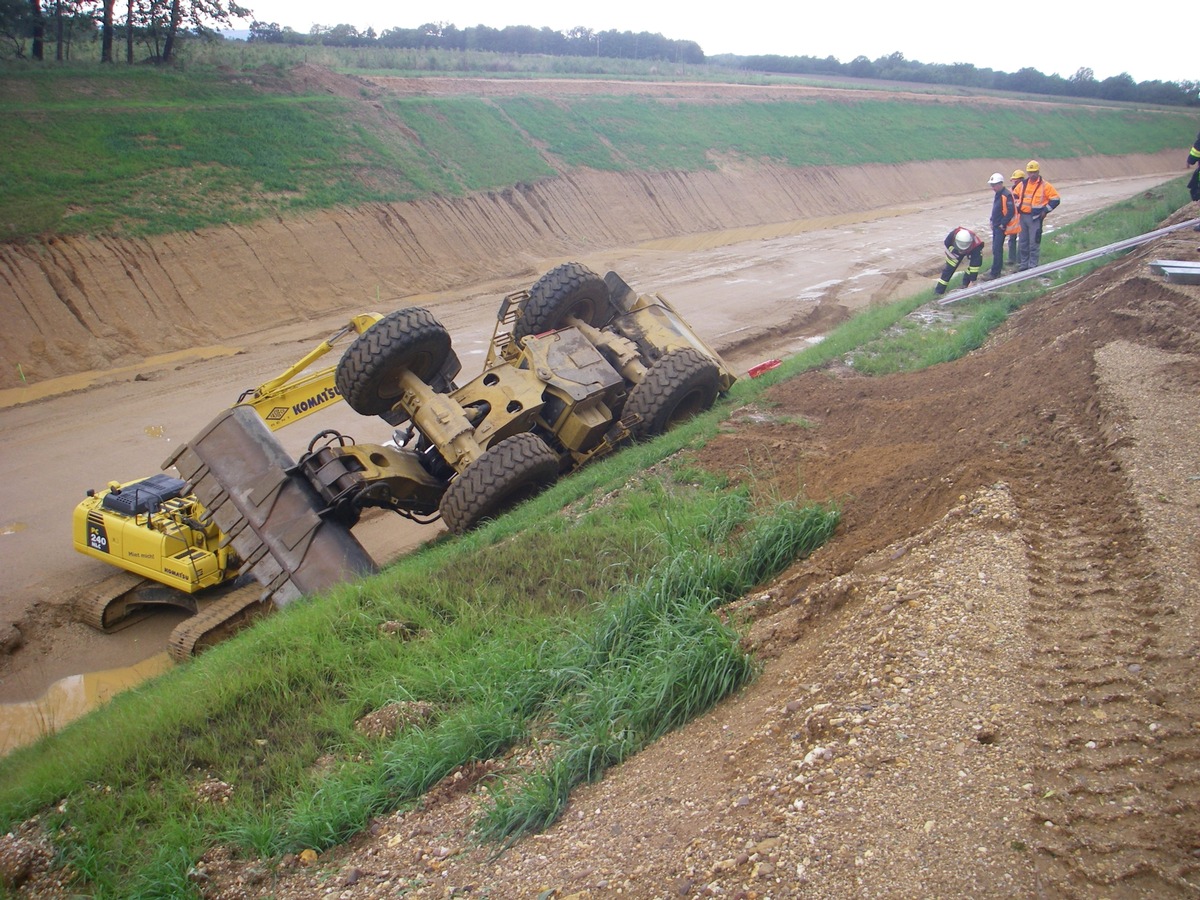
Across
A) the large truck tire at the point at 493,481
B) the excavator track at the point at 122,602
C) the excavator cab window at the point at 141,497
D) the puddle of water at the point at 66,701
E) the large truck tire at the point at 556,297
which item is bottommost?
the puddle of water at the point at 66,701

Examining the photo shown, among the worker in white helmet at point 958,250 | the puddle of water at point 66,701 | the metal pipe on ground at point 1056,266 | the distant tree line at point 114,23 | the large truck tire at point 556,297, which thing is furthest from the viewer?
the distant tree line at point 114,23

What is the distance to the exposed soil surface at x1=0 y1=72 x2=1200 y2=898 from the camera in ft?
11.8

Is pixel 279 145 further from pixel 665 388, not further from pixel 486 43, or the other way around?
pixel 486 43

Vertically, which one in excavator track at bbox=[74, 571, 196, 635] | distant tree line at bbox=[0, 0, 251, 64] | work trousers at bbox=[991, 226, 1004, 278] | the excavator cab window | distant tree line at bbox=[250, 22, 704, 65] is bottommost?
excavator track at bbox=[74, 571, 196, 635]

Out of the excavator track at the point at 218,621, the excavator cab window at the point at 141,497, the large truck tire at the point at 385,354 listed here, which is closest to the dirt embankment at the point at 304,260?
the excavator cab window at the point at 141,497

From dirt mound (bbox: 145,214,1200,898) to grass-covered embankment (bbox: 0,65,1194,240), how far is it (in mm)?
18606

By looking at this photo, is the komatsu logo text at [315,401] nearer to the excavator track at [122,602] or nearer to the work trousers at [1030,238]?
the excavator track at [122,602]

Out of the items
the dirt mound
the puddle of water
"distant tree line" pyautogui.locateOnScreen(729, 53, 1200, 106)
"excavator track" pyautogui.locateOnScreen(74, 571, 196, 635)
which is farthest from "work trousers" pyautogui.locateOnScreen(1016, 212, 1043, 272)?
"distant tree line" pyautogui.locateOnScreen(729, 53, 1200, 106)

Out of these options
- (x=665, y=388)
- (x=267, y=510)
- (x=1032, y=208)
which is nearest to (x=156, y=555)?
(x=267, y=510)

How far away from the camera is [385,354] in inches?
396

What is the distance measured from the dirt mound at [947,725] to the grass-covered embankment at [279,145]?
18.6 metres

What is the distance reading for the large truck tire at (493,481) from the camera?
9422 millimetres

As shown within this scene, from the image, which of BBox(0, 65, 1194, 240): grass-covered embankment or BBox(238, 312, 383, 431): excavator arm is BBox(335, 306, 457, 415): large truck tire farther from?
BBox(0, 65, 1194, 240): grass-covered embankment

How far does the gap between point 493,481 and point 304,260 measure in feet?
49.1
